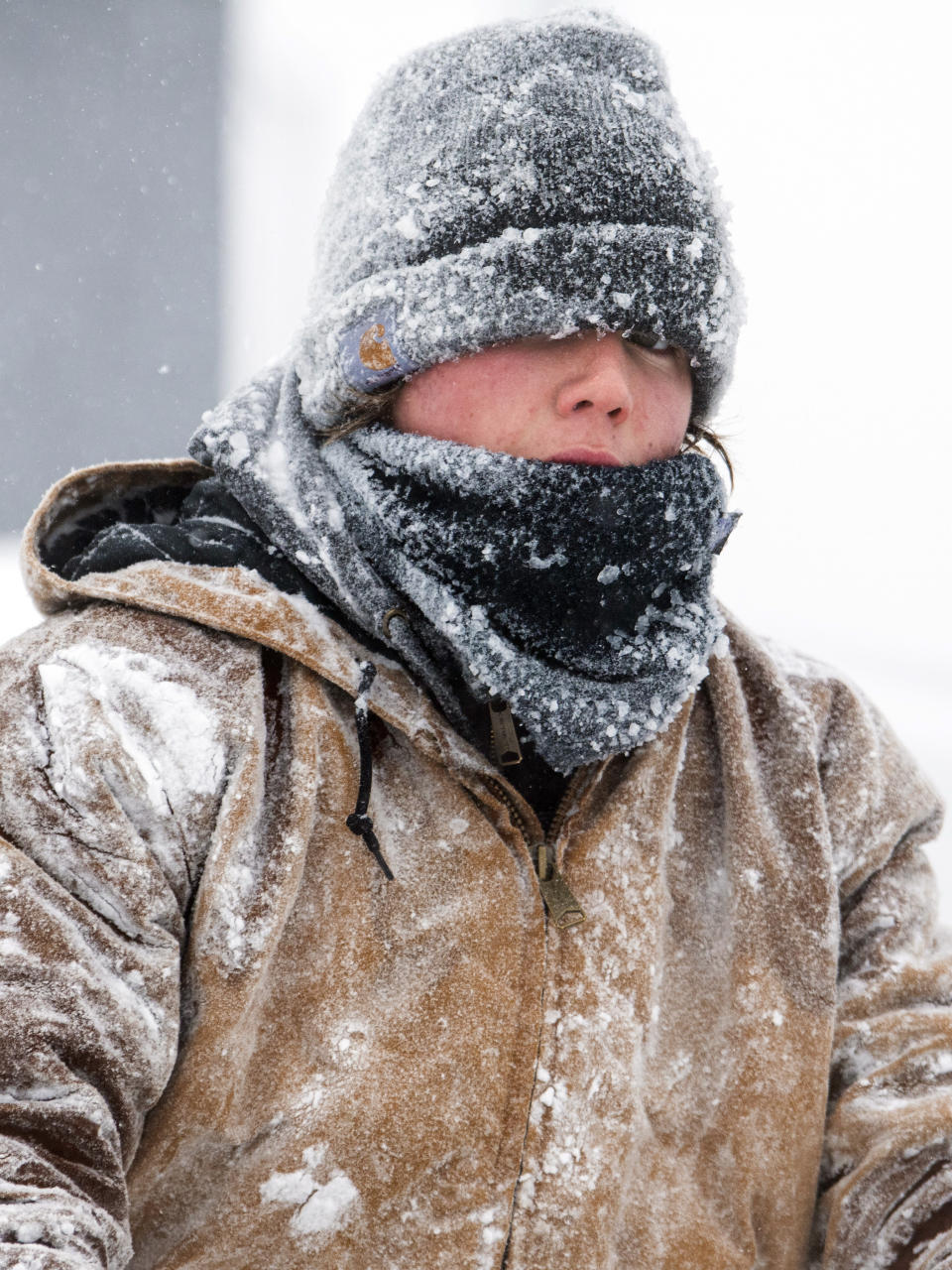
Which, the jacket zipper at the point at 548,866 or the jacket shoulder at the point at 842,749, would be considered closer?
the jacket zipper at the point at 548,866

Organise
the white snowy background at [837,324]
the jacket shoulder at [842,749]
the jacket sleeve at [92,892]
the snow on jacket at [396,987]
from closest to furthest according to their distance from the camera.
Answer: the jacket sleeve at [92,892]
the snow on jacket at [396,987]
the jacket shoulder at [842,749]
the white snowy background at [837,324]

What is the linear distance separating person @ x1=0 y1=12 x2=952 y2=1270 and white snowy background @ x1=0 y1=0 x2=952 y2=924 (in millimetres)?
2225

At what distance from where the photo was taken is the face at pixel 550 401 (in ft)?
3.46

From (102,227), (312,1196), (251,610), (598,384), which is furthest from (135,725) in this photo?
(102,227)

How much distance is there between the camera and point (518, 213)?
107 centimetres

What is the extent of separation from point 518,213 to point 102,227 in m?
4.32

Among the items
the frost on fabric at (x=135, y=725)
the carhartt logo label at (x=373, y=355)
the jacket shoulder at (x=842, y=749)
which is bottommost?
the jacket shoulder at (x=842, y=749)

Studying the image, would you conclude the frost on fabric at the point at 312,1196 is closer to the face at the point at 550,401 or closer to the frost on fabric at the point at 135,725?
the frost on fabric at the point at 135,725

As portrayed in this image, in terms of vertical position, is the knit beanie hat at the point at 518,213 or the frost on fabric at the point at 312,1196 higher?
the knit beanie hat at the point at 518,213

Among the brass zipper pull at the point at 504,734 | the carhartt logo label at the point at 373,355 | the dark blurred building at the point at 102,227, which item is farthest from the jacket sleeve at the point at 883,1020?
the dark blurred building at the point at 102,227

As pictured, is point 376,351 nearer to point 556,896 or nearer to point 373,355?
point 373,355

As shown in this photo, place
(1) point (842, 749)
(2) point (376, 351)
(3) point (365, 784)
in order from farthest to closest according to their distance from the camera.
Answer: (1) point (842, 749), (2) point (376, 351), (3) point (365, 784)

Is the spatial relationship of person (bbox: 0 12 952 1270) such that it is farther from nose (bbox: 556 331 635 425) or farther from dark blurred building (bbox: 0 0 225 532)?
dark blurred building (bbox: 0 0 225 532)

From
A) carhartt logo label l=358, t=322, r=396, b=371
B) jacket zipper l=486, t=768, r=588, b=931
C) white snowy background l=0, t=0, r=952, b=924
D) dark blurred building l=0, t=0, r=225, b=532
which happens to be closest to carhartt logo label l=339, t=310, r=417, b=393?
carhartt logo label l=358, t=322, r=396, b=371
